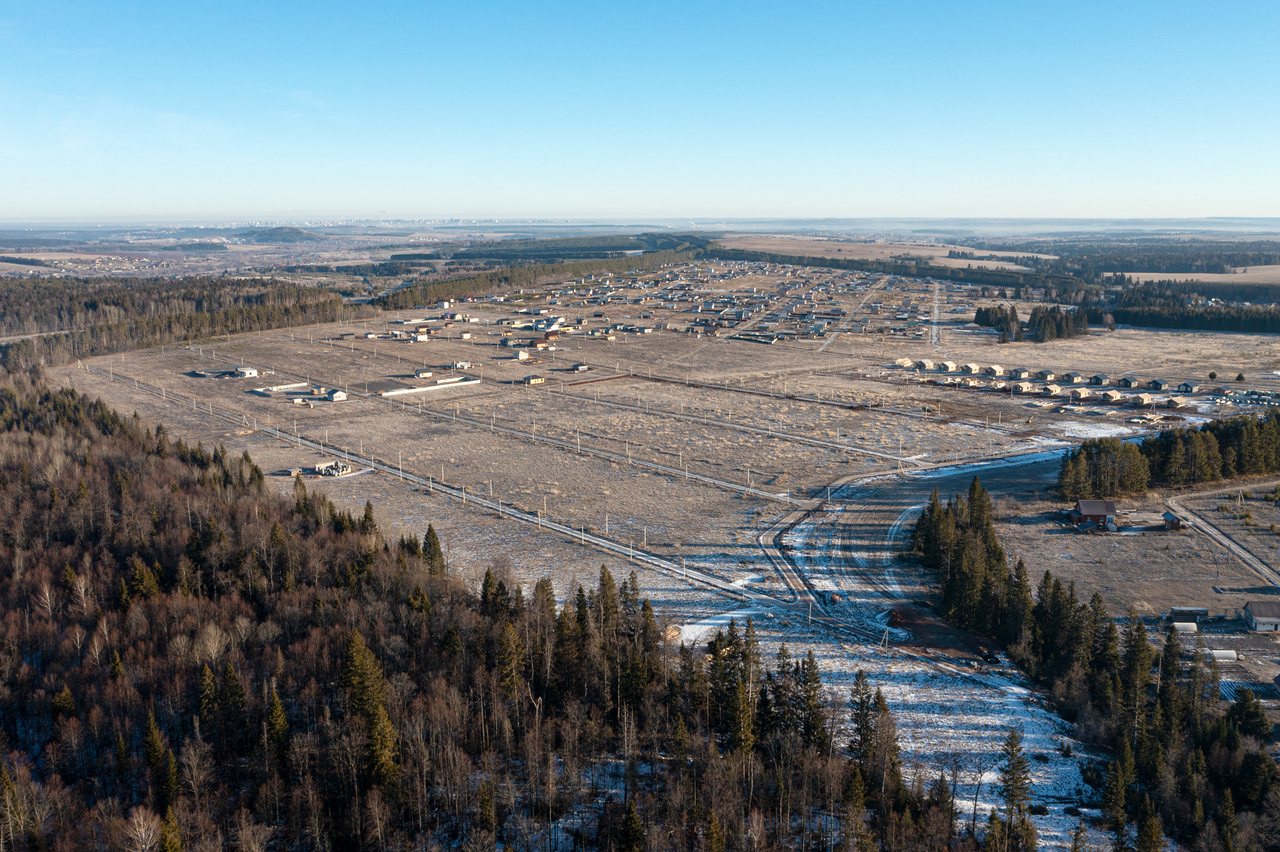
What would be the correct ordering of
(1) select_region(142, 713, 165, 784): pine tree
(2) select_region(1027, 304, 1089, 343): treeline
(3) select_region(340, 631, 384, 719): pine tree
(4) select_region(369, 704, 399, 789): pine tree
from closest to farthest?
(1) select_region(142, 713, 165, 784): pine tree < (4) select_region(369, 704, 399, 789): pine tree < (3) select_region(340, 631, 384, 719): pine tree < (2) select_region(1027, 304, 1089, 343): treeline

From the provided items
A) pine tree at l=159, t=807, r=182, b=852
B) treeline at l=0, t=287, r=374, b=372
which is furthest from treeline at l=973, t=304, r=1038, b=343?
pine tree at l=159, t=807, r=182, b=852

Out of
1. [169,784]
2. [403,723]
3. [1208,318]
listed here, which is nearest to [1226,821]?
[403,723]

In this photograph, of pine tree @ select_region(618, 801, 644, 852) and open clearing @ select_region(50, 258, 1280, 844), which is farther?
open clearing @ select_region(50, 258, 1280, 844)

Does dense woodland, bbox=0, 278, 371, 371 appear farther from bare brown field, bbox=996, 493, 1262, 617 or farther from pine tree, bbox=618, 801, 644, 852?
bare brown field, bbox=996, 493, 1262, 617

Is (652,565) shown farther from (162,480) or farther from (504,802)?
(162,480)

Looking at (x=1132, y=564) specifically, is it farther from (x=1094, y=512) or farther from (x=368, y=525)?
(x=368, y=525)

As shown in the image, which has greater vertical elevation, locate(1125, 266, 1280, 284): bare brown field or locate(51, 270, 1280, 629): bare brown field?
locate(1125, 266, 1280, 284): bare brown field

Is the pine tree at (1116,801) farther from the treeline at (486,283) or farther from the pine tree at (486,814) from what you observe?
the treeline at (486,283)

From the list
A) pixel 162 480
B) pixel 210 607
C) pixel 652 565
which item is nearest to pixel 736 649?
pixel 652 565
